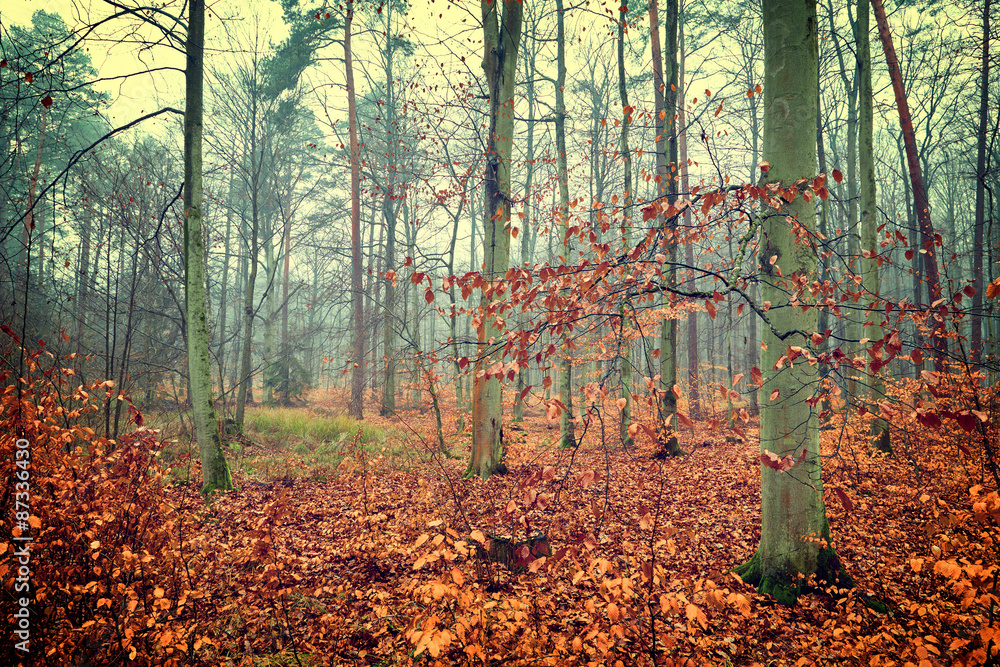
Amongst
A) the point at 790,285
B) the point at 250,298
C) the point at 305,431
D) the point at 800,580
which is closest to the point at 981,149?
the point at 790,285

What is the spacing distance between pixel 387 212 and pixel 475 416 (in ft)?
35.3

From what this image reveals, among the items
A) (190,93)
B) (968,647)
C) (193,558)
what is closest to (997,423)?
(968,647)

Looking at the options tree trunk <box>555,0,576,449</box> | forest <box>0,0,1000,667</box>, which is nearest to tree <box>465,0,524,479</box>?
forest <box>0,0,1000,667</box>

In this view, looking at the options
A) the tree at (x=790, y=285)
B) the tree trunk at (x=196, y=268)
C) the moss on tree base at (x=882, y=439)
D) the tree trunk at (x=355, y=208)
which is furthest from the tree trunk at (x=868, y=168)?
the tree trunk at (x=355, y=208)

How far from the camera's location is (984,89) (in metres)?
9.30

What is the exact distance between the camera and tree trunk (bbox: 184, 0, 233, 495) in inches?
226

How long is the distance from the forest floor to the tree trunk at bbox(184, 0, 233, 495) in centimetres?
66

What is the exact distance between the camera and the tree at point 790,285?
3418 mm

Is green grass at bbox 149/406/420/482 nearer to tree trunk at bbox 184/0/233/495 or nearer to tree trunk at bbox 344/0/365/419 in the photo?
tree trunk at bbox 184/0/233/495

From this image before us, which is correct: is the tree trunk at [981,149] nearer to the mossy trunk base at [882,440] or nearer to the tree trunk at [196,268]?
the mossy trunk base at [882,440]

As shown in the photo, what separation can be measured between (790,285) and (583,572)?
2.89 metres

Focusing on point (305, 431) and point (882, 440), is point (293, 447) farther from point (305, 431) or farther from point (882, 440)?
point (882, 440)

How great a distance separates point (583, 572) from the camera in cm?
348

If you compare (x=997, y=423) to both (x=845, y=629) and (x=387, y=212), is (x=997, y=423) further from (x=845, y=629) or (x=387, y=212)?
(x=387, y=212)
